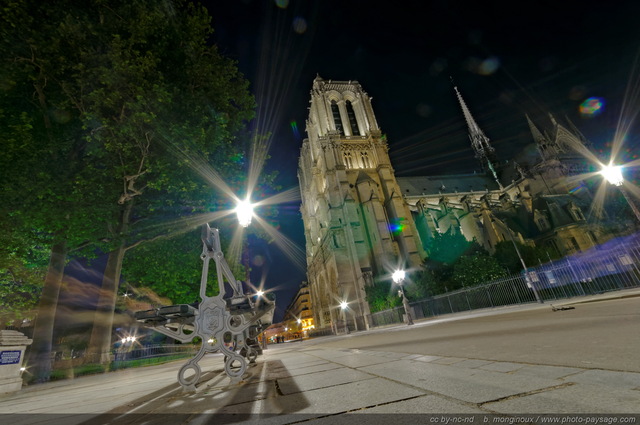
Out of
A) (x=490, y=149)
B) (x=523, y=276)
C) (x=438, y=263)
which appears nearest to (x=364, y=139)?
(x=438, y=263)

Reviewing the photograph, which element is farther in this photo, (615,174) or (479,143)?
(479,143)

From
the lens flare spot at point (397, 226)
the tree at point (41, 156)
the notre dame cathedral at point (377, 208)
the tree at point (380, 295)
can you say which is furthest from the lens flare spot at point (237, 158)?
the lens flare spot at point (397, 226)

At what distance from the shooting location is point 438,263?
30.4 meters

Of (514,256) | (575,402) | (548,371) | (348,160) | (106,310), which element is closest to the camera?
(575,402)

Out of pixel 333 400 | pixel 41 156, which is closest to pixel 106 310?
pixel 41 156

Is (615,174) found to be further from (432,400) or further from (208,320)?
(208,320)

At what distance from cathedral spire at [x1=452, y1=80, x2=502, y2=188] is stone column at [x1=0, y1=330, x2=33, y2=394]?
80.6 metres

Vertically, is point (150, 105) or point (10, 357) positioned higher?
point (150, 105)

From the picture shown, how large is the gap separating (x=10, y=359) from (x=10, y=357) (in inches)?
2.1

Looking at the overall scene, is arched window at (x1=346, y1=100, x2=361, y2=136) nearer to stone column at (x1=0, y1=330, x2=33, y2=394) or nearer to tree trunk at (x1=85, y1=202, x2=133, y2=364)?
tree trunk at (x1=85, y1=202, x2=133, y2=364)

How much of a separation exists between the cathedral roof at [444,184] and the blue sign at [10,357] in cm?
5494

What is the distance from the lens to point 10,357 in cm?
783

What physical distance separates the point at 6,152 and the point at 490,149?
85.3 metres

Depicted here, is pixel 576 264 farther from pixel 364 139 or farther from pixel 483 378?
pixel 364 139
